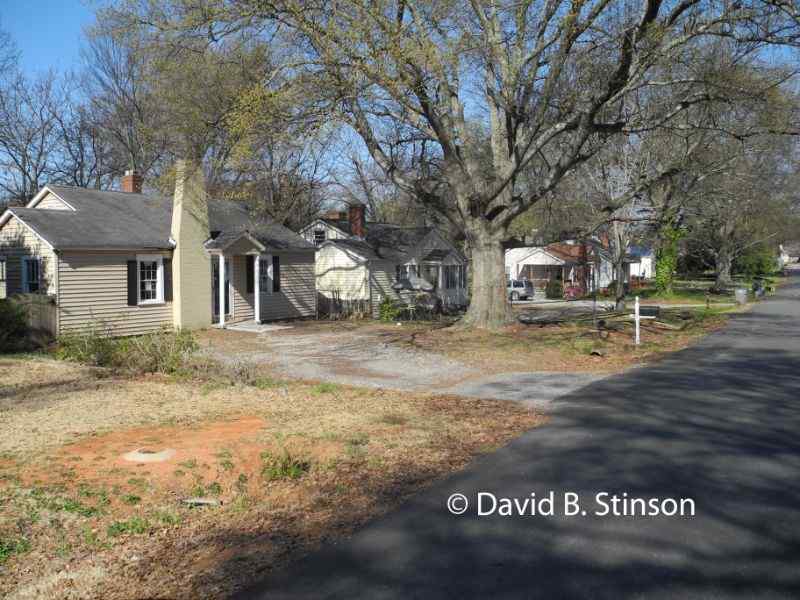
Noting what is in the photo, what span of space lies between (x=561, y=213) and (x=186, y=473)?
27.4m

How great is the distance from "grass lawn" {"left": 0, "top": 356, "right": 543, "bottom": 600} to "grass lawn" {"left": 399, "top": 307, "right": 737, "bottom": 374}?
189 inches

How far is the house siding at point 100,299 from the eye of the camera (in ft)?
67.3

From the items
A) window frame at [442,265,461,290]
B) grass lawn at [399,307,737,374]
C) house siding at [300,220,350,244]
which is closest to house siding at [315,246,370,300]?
house siding at [300,220,350,244]

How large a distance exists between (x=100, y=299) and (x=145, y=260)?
6.94ft

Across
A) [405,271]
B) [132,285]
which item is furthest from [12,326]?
[405,271]

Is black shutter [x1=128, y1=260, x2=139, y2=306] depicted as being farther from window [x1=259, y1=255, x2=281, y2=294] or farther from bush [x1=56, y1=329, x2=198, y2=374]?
bush [x1=56, y1=329, x2=198, y2=374]

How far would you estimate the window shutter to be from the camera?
2338cm

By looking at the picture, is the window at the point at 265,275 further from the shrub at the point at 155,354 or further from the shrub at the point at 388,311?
the shrub at the point at 155,354

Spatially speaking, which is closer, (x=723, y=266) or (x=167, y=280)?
(x=167, y=280)

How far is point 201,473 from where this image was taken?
720 cm

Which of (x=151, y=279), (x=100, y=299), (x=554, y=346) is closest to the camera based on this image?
(x=554, y=346)

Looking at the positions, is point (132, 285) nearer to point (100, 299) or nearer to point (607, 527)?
point (100, 299)

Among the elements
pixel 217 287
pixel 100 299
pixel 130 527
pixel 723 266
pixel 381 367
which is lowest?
pixel 130 527

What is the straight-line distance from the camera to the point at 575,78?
67.1 feet
